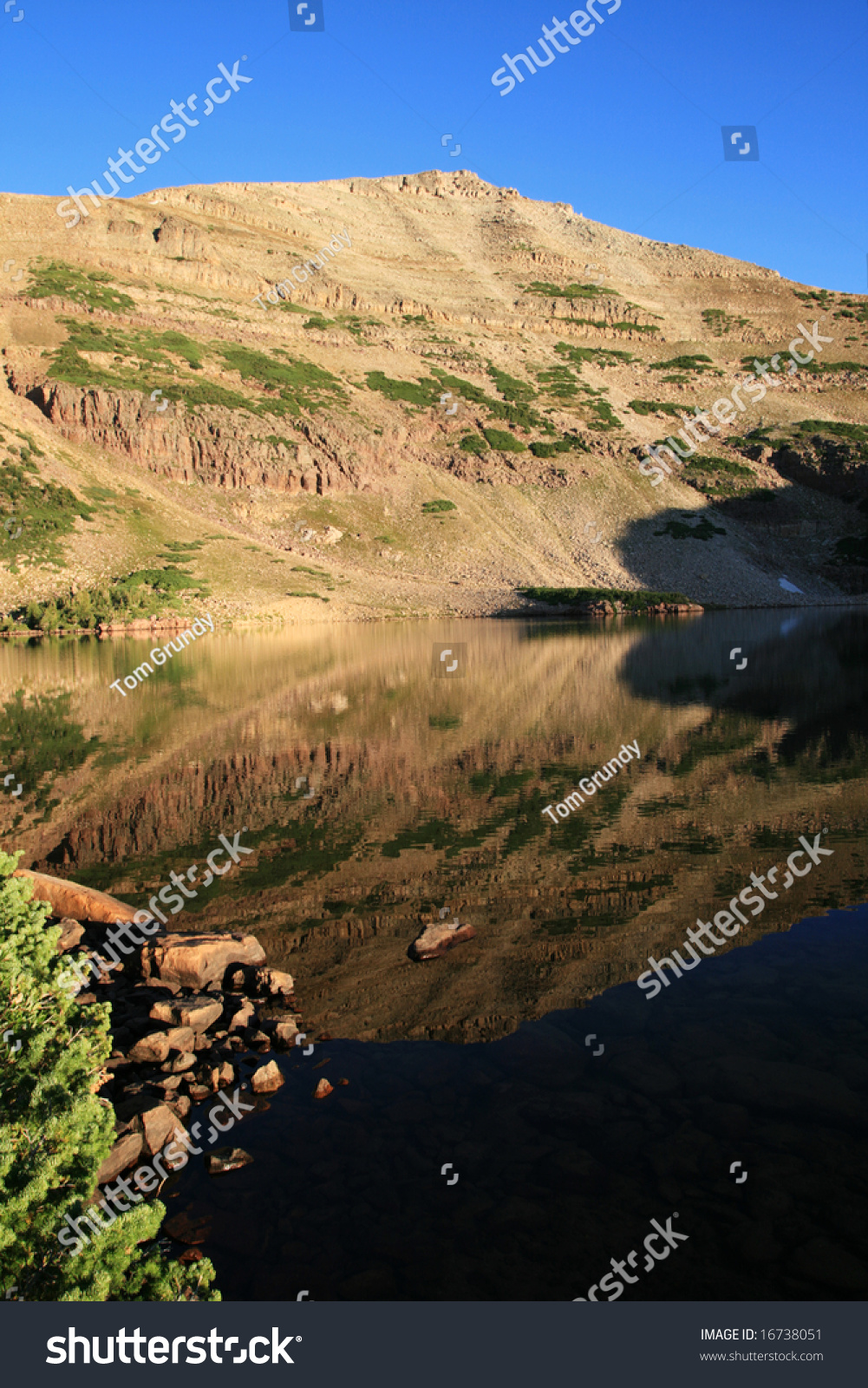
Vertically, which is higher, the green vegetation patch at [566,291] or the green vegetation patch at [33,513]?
the green vegetation patch at [566,291]

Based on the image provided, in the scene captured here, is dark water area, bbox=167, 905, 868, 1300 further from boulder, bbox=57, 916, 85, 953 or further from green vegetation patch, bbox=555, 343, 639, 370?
green vegetation patch, bbox=555, 343, 639, 370

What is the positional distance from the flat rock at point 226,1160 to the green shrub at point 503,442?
301 feet

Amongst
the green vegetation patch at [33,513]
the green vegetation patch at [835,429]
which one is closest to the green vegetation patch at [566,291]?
the green vegetation patch at [835,429]

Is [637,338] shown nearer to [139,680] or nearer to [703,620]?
[703,620]

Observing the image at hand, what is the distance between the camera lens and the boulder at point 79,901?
9.53m

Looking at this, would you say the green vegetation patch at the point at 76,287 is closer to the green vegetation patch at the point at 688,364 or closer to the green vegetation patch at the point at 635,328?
the green vegetation patch at the point at 688,364

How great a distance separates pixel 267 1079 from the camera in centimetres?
646

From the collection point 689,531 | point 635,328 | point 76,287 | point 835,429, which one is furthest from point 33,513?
point 635,328

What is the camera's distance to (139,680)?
103ft

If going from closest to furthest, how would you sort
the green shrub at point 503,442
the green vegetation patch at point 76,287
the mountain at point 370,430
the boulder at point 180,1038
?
the boulder at point 180,1038 < the mountain at point 370,430 < the green vegetation patch at point 76,287 < the green shrub at point 503,442

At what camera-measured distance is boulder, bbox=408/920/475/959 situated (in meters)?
8.53

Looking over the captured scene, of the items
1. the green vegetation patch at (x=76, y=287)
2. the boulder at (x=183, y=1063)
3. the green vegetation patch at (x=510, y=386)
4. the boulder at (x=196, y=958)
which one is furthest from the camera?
the green vegetation patch at (x=510, y=386)

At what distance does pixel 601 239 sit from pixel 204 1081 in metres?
185
